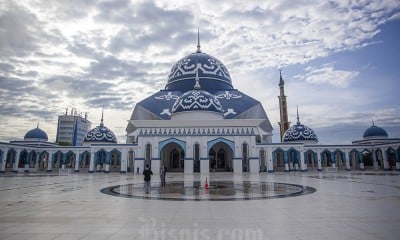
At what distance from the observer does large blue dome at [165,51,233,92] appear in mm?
43031

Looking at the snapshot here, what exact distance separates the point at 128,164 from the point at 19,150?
516 inches

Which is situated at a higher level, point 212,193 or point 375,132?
point 375,132

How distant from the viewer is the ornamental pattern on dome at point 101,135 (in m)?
37.3

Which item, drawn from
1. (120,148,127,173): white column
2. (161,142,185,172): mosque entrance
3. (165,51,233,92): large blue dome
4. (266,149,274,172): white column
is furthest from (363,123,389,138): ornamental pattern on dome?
(120,148,127,173): white column

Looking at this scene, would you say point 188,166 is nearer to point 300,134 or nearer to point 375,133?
point 300,134

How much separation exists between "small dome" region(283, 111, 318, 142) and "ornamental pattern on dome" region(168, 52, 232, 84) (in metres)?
14.2

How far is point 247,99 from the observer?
40.0 m

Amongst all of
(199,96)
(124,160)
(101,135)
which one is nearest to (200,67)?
(199,96)

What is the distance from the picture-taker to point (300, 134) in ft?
120

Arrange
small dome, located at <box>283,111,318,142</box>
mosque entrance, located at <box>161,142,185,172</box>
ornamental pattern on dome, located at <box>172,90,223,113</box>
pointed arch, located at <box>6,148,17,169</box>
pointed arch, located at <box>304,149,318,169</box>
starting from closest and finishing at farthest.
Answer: ornamental pattern on dome, located at <box>172,90,223,113</box>, pointed arch, located at <box>6,148,17,169</box>, mosque entrance, located at <box>161,142,185,172</box>, pointed arch, located at <box>304,149,318,169</box>, small dome, located at <box>283,111,318,142</box>

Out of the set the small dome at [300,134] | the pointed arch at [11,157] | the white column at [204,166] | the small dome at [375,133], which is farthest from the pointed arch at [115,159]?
the small dome at [375,133]

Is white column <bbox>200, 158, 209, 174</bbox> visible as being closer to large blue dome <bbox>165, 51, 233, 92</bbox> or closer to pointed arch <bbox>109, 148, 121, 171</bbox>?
pointed arch <bbox>109, 148, 121, 171</bbox>

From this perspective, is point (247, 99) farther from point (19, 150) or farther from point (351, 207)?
point (351, 207)

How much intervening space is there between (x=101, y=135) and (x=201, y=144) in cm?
1685
